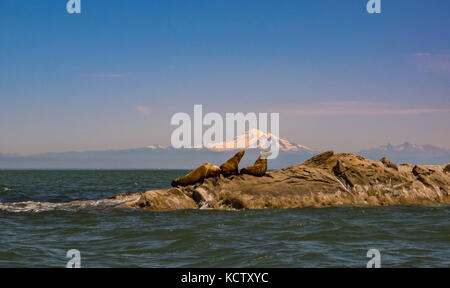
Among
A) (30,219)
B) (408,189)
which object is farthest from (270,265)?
(408,189)

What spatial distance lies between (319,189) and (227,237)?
7391mm

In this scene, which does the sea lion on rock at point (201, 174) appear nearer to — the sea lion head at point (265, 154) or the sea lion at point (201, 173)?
the sea lion at point (201, 173)

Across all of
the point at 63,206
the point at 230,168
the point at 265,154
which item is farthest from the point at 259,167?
the point at 63,206

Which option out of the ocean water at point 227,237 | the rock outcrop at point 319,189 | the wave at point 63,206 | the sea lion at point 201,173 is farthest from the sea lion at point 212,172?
the wave at point 63,206

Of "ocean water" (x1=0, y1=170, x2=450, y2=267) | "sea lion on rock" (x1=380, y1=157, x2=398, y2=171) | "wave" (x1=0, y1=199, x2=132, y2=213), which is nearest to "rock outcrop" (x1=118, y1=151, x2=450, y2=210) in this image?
"sea lion on rock" (x1=380, y1=157, x2=398, y2=171)

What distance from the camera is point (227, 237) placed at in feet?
41.0

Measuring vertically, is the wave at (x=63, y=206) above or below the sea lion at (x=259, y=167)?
below

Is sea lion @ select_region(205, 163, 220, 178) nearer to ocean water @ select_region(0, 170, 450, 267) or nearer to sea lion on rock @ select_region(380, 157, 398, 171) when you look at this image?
ocean water @ select_region(0, 170, 450, 267)

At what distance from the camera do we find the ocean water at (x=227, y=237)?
1010 cm

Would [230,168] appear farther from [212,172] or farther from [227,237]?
[227,237]

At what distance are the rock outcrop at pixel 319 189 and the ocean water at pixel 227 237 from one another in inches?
33.6

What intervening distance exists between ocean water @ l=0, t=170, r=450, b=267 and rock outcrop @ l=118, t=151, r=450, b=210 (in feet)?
2.80

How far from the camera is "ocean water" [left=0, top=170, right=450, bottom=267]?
1010cm

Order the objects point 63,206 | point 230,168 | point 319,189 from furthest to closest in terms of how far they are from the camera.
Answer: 1. point 230,168
2. point 63,206
3. point 319,189
